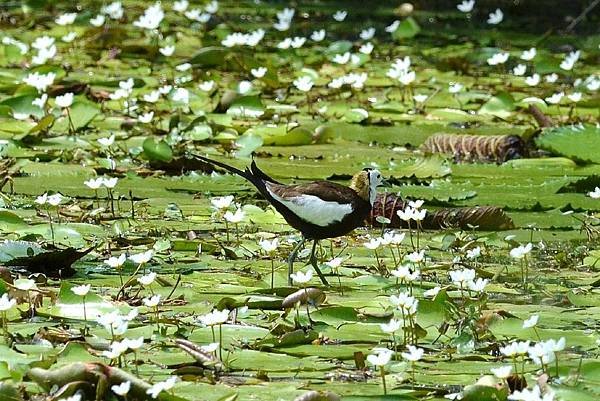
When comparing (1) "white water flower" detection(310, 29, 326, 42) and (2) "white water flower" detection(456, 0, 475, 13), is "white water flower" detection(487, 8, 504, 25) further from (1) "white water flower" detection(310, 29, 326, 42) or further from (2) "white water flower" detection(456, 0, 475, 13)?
(1) "white water flower" detection(310, 29, 326, 42)

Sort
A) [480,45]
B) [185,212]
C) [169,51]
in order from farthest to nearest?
[480,45], [169,51], [185,212]

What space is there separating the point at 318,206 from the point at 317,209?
2cm

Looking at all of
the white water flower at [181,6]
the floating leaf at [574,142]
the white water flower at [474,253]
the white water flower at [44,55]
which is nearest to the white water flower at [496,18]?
the white water flower at [181,6]

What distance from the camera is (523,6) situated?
36.4ft

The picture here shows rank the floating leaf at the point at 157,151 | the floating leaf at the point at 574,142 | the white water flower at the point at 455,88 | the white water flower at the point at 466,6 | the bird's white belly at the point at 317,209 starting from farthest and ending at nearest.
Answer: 1. the white water flower at the point at 466,6
2. the white water flower at the point at 455,88
3. the floating leaf at the point at 574,142
4. the floating leaf at the point at 157,151
5. the bird's white belly at the point at 317,209

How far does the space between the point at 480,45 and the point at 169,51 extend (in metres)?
2.30

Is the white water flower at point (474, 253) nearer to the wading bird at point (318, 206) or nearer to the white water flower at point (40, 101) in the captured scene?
the wading bird at point (318, 206)

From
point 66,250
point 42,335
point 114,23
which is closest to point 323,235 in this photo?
point 66,250

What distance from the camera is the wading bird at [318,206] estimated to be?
4.33 metres

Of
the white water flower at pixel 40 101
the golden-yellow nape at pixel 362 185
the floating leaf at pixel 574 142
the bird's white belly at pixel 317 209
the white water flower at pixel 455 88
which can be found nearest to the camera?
the bird's white belly at pixel 317 209

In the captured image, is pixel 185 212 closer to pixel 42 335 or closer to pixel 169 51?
pixel 42 335

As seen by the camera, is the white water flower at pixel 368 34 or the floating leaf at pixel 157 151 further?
the white water flower at pixel 368 34

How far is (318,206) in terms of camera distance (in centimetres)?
432

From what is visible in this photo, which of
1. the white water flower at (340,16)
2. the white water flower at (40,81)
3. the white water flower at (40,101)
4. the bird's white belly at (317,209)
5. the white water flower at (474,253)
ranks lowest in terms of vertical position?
the white water flower at (474,253)
